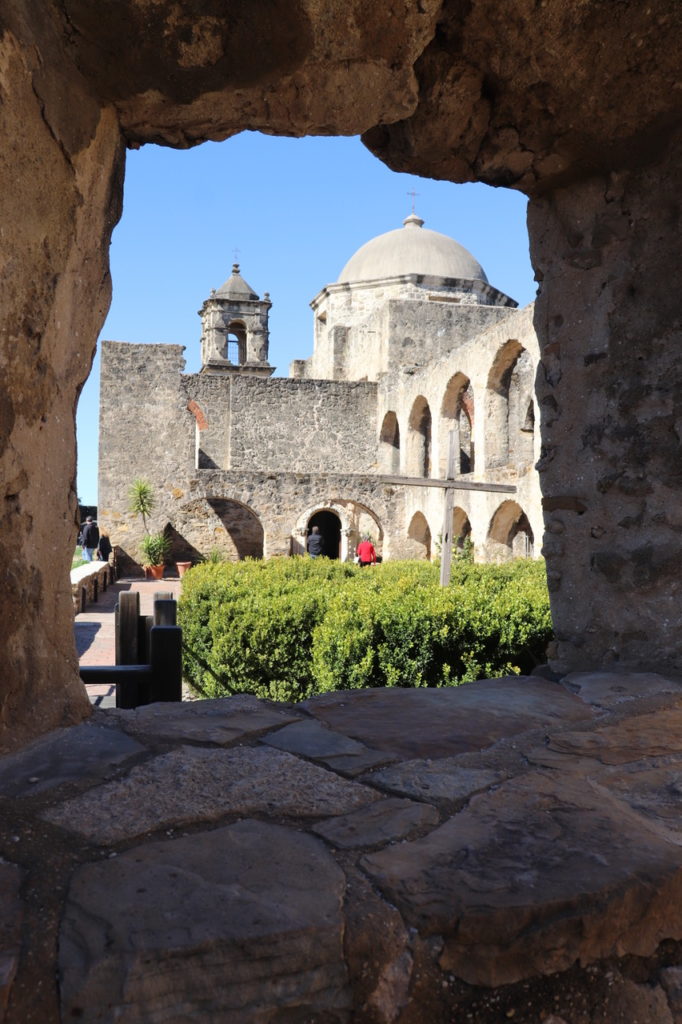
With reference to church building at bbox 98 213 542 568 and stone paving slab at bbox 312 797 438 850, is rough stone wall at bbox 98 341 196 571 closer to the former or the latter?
church building at bbox 98 213 542 568

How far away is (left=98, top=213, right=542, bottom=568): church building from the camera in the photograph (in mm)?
16156

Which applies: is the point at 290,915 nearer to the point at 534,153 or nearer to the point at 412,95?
the point at 412,95

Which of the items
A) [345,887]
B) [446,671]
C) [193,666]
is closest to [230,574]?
[193,666]

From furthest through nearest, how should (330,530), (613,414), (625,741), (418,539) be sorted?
(330,530) → (418,539) → (613,414) → (625,741)

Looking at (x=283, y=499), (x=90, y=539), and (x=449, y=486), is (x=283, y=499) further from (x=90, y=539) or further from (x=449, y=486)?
(x=449, y=486)

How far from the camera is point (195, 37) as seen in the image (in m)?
1.84

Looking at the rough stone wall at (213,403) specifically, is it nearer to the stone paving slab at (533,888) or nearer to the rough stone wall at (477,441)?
the rough stone wall at (477,441)

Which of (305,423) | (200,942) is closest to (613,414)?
(200,942)

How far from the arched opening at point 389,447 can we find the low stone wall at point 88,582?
8876mm

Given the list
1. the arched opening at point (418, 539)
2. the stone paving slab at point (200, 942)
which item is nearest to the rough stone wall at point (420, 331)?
the arched opening at point (418, 539)

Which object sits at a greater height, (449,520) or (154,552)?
(449,520)

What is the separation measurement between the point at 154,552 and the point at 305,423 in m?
6.19

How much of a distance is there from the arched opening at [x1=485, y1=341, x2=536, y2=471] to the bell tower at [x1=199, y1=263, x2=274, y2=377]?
564 inches

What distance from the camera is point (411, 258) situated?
2864cm
